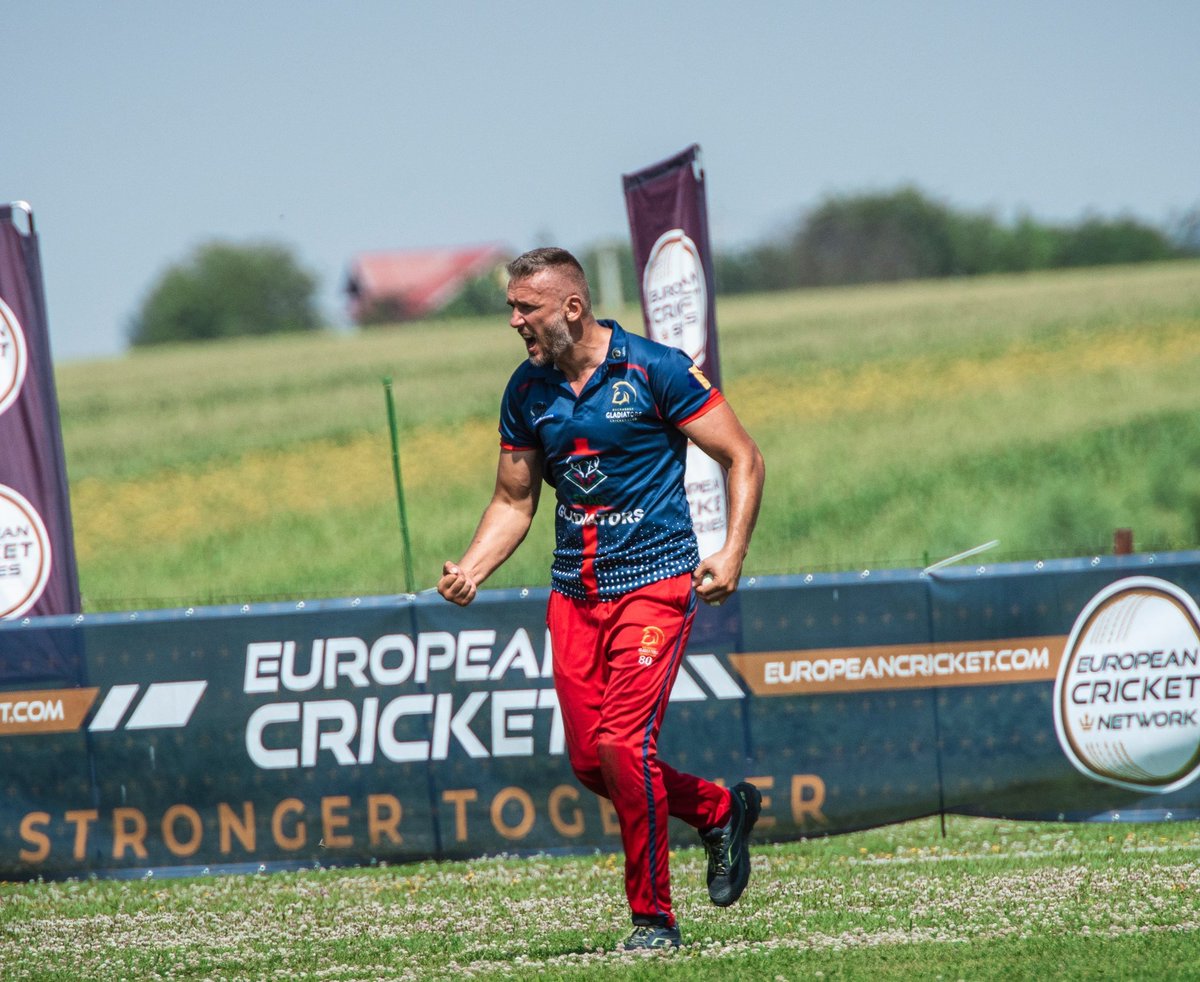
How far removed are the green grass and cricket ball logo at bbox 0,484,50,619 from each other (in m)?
1.64

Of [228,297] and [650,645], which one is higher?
[228,297]

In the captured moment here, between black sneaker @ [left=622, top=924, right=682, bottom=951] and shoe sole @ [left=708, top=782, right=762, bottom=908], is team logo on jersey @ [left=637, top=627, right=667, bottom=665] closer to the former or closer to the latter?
shoe sole @ [left=708, top=782, right=762, bottom=908]

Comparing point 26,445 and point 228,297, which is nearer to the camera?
point 26,445

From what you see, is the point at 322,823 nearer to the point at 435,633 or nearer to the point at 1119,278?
the point at 435,633

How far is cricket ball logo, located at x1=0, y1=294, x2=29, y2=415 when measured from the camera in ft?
29.9

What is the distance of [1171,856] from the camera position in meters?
7.12

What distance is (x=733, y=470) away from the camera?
228 inches

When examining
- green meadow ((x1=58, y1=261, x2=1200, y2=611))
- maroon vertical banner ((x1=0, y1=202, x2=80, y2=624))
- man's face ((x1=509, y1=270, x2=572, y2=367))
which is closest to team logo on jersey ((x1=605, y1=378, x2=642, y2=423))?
man's face ((x1=509, y1=270, x2=572, y2=367))

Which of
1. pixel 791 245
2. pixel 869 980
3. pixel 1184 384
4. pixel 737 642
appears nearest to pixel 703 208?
pixel 737 642

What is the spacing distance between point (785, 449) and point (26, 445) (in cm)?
1967

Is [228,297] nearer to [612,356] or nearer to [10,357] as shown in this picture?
[10,357]

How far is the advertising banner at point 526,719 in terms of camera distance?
8016 mm

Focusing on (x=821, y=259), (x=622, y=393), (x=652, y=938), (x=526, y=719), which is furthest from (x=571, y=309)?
(x=821, y=259)

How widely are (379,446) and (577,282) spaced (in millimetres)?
25657
